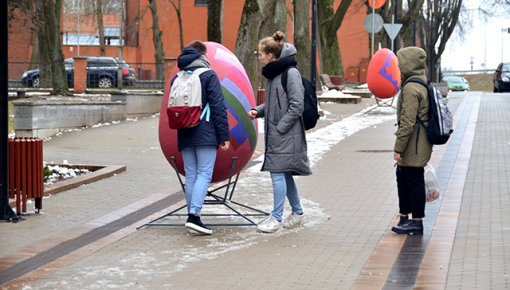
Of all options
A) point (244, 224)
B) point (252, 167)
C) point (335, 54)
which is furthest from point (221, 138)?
point (335, 54)

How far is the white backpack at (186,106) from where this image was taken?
10008 millimetres

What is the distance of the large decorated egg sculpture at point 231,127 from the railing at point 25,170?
1287mm

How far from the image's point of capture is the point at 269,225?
10.3 metres

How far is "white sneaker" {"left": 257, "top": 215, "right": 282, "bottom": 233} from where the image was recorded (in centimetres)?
1024

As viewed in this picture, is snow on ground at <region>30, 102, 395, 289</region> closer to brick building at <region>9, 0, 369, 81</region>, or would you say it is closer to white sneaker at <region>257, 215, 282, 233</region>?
white sneaker at <region>257, 215, 282, 233</region>

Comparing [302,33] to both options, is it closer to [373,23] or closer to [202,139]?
[373,23]

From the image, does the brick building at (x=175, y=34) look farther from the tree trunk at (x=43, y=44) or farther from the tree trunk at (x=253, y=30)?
the tree trunk at (x=253, y=30)

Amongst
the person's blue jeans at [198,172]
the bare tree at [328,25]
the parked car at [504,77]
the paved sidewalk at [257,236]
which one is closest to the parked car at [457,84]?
the parked car at [504,77]

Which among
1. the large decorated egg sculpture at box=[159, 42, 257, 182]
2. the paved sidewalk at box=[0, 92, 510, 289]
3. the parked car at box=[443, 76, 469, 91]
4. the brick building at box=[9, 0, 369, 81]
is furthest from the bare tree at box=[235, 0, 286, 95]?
the parked car at box=[443, 76, 469, 91]

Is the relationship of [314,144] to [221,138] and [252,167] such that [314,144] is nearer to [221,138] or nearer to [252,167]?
[252,167]

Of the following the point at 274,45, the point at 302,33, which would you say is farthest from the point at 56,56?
the point at 274,45

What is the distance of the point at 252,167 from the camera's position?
15930mm

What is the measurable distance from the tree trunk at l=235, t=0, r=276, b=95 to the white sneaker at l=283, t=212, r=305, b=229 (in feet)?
44.2

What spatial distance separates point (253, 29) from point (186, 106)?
14.4m
